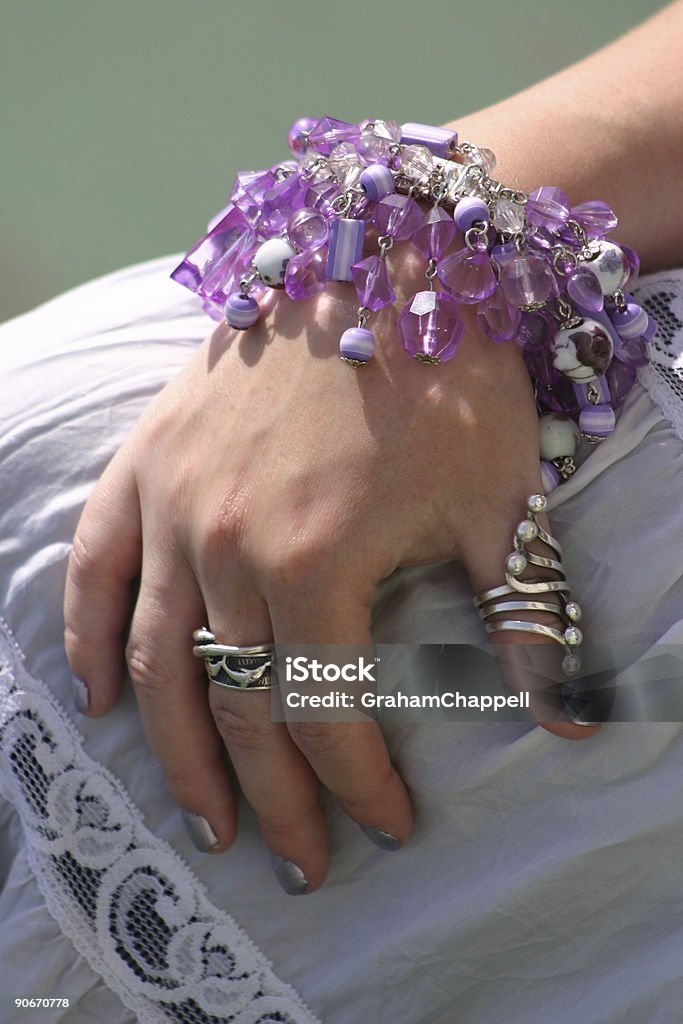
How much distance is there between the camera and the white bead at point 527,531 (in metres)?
0.55

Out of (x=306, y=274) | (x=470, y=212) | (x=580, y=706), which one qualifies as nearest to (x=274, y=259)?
(x=306, y=274)

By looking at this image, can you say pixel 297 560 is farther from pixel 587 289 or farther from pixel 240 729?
pixel 587 289

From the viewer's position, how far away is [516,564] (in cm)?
55

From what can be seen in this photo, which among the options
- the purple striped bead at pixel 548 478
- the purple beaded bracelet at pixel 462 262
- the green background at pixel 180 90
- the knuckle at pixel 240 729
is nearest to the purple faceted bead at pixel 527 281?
the purple beaded bracelet at pixel 462 262

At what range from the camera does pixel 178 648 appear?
611mm

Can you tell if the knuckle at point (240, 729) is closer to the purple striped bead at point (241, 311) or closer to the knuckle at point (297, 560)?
the knuckle at point (297, 560)

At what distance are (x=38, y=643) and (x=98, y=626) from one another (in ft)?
0.17

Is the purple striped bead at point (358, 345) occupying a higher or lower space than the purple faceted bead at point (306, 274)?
lower

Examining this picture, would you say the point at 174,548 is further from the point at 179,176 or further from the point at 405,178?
the point at 179,176

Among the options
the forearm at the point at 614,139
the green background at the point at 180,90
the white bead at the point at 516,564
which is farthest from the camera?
the green background at the point at 180,90

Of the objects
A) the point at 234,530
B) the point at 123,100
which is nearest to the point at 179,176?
the point at 123,100

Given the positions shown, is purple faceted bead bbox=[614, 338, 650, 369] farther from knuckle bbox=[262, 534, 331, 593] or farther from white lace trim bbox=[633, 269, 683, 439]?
knuckle bbox=[262, 534, 331, 593]

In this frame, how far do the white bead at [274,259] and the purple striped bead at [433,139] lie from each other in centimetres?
11

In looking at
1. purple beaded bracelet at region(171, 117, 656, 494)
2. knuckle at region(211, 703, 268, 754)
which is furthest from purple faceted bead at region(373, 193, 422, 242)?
knuckle at region(211, 703, 268, 754)
